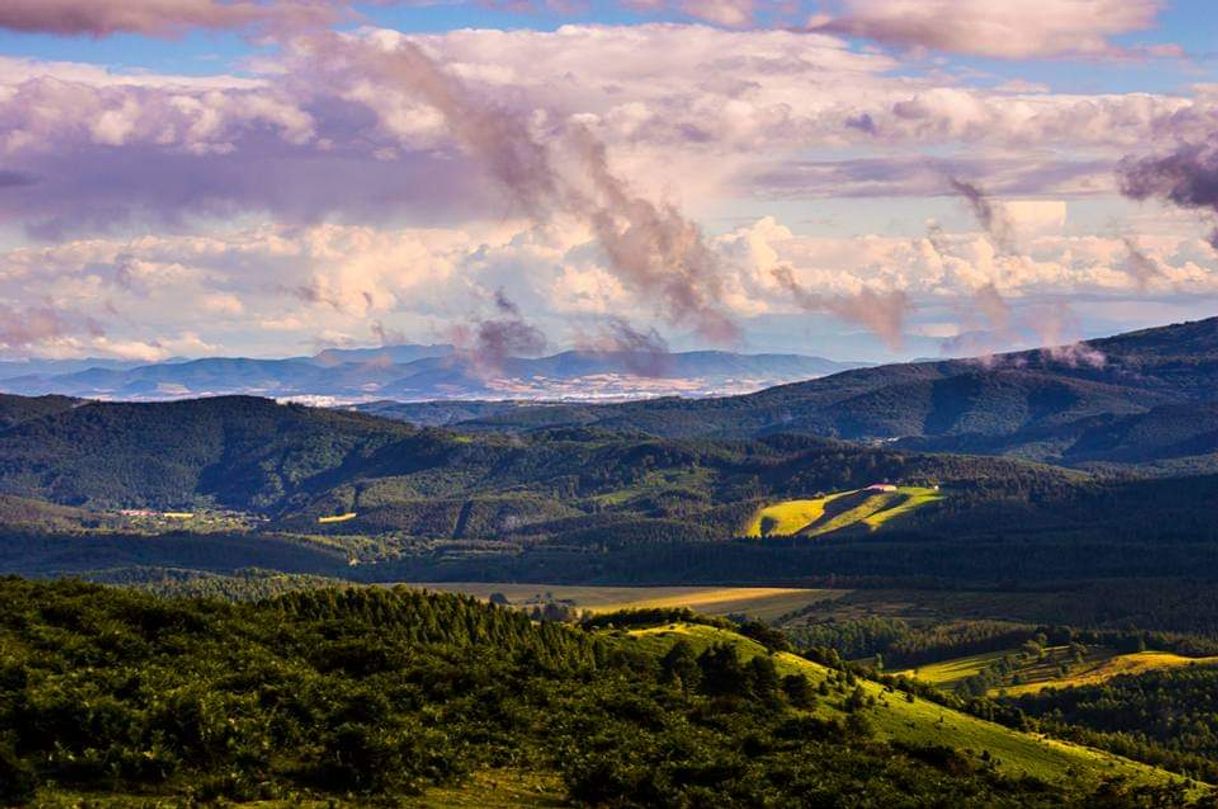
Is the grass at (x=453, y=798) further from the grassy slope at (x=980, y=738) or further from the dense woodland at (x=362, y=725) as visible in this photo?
the grassy slope at (x=980, y=738)

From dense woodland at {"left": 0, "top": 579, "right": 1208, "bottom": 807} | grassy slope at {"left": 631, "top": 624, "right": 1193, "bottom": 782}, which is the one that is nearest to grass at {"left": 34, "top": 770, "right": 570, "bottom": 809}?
dense woodland at {"left": 0, "top": 579, "right": 1208, "bottom": 807}

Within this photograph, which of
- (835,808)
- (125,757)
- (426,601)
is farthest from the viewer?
(426,601)

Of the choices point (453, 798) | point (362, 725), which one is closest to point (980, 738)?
point (362, 725)

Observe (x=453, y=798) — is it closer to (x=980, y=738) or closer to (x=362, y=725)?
(x=362, y=725)

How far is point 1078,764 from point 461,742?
72985 millimetres

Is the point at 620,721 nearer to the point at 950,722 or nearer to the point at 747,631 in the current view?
the point at 950,722

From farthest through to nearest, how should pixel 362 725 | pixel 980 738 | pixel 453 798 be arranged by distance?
pixel 980 738 → pixel 362 725 → pixel 453 798

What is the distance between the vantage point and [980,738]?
140 metres

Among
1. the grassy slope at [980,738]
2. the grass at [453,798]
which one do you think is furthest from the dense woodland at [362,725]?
the grassy slope at [980,738]

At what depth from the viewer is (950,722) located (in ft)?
483

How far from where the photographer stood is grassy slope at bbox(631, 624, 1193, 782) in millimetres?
128375

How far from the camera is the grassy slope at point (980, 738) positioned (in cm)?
12838

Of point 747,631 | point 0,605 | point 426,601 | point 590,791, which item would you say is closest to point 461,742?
point 590,791

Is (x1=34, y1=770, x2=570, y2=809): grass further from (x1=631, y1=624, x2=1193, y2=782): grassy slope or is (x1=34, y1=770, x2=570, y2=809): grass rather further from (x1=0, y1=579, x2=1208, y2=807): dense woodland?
(x1=631, y1=624, x2=1193, y2=782): grassy slope
